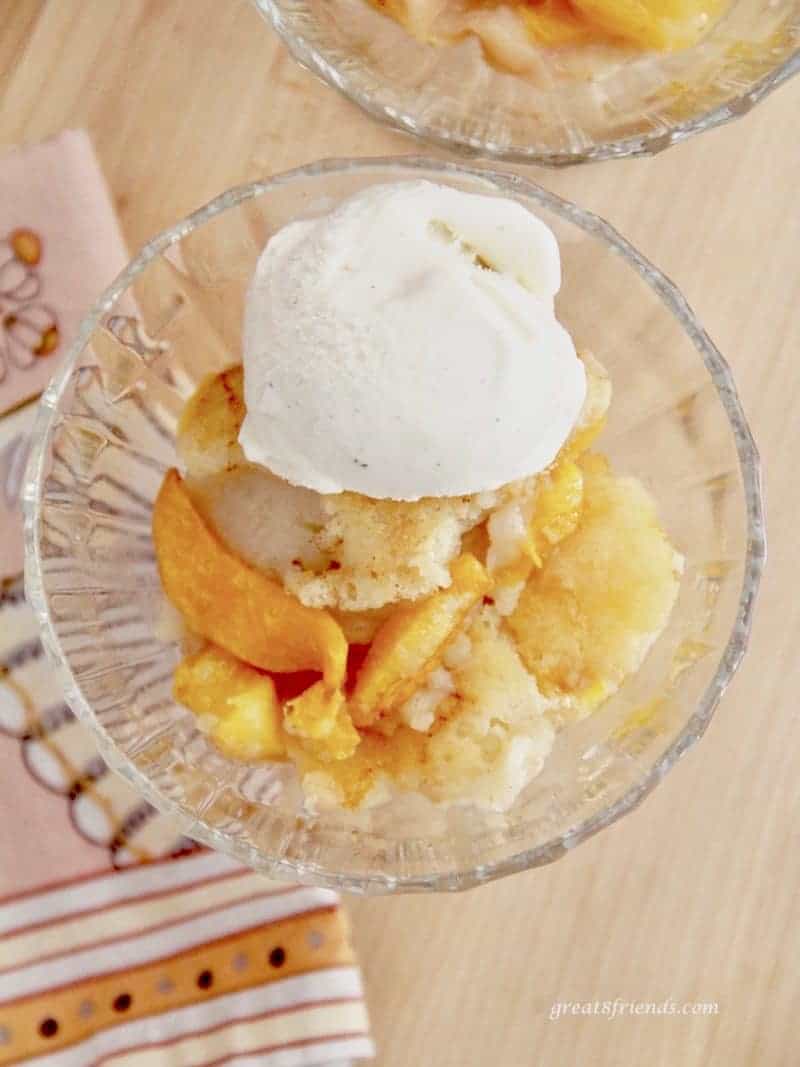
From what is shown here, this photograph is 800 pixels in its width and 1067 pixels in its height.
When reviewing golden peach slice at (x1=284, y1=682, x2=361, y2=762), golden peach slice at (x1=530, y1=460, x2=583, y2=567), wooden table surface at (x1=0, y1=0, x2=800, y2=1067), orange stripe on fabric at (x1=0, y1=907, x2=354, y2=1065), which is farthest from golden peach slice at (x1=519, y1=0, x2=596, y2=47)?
orange stripe on fabric at (x1=0, y1=907, x2=354, y2=1065)

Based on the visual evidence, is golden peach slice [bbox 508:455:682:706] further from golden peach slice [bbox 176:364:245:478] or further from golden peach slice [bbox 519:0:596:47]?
golden peach slice [bbox 519:0:596:47]

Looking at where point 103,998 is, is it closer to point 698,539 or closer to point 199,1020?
point 199,1020

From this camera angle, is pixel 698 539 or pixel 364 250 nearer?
pixel 364 250

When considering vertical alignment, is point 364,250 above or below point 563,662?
above

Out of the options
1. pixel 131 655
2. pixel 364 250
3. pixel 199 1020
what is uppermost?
pixel 364 250

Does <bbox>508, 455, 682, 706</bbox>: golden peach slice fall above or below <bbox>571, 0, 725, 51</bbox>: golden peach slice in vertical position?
below

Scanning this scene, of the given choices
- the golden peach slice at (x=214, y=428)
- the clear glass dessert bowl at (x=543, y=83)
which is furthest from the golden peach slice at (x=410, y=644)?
the clear glass dessert bowl at (x=543, y=83)

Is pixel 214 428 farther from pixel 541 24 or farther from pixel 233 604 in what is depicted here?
pixel 541 24

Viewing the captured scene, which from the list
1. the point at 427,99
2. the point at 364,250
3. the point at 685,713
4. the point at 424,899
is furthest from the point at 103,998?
A: the point at 427,99
